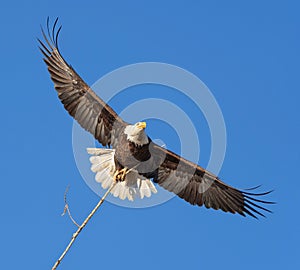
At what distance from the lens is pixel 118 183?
30.3ft

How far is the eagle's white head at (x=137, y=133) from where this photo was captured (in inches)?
337

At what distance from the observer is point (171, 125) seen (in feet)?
29.2

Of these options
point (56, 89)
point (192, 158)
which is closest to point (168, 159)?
point (192, 158)

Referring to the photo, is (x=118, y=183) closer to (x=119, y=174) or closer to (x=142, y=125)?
(x=119, y=174)

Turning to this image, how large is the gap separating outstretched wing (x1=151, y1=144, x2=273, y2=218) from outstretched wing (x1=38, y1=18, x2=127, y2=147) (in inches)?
30.1

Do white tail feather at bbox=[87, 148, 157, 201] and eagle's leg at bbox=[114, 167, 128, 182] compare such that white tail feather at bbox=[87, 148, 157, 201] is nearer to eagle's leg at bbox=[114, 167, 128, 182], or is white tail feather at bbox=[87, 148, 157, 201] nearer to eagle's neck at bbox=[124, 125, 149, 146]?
eagle's leg at bbox=[114, 167, 128, 182]

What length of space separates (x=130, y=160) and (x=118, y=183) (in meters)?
0.58

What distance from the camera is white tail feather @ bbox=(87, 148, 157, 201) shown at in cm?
916

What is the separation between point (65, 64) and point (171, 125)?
1595 millimetres

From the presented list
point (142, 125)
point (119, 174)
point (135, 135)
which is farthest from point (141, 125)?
point (119, 174)

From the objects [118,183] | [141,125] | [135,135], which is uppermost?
[141,125]

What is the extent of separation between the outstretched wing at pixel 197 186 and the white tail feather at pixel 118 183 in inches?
8.2

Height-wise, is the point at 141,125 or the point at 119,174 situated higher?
the point at 141,125

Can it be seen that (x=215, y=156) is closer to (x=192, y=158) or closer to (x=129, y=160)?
(x=192, y=158)
